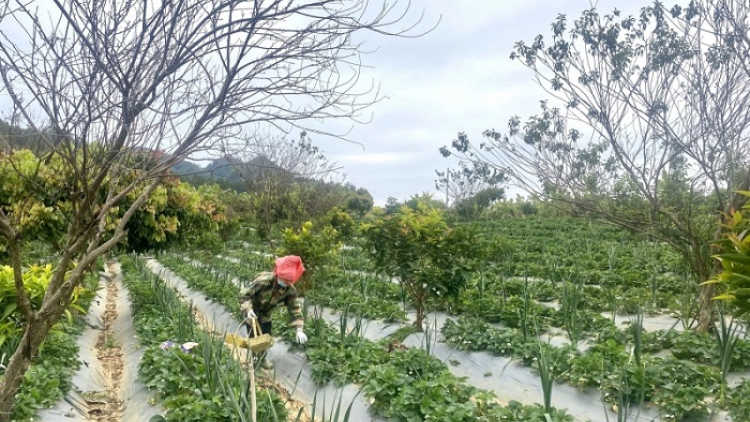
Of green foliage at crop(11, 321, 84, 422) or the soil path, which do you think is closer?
green foliage at crop(11, 321, 84, 422)

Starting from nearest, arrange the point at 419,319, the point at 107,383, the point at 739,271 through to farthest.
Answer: the point at 739,271
the point at 107,383
the point at 419,319

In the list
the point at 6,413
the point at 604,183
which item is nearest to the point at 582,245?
the point at 604,183

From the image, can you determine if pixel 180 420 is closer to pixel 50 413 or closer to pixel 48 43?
pixel 50 413

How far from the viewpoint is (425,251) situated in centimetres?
602

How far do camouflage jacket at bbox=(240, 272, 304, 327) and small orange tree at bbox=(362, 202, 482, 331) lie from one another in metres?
1.37

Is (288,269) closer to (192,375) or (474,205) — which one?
(192,375)

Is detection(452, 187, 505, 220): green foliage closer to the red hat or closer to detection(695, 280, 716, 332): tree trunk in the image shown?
detection(695, 280, 716, 332): tree trunk

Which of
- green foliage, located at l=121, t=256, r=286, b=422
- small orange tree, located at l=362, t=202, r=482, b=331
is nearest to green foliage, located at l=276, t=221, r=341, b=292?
small orange tree, located at l=362, t=202, r=482, b=331

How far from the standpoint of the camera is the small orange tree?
19.0 ft

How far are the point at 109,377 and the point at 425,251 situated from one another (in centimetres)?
353

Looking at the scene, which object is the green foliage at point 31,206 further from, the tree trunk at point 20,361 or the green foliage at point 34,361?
the tree trunk at point 20,361

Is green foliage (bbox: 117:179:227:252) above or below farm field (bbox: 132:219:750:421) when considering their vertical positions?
above

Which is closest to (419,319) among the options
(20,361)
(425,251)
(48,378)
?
(425,251)

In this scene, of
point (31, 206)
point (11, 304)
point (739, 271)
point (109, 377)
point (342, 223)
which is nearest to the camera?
point (739, 271)
